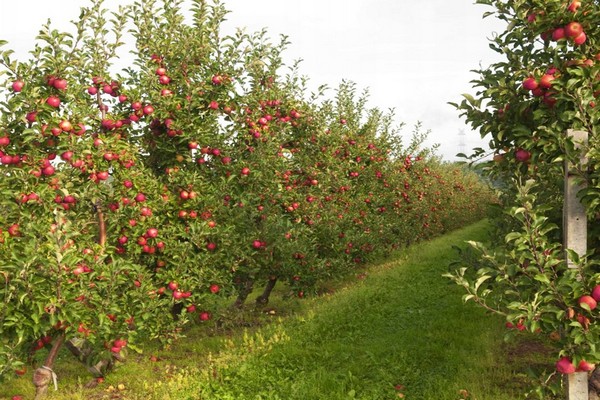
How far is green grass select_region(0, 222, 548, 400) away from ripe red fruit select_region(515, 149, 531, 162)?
216 centimetres

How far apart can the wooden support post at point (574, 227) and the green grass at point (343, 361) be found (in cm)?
52

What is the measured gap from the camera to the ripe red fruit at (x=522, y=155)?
478 centimetres

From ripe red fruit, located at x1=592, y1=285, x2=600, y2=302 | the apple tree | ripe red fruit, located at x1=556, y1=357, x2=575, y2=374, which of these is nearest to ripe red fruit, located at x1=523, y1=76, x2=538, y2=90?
the apple tree

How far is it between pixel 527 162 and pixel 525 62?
1009 millimetres

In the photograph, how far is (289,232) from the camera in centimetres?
963

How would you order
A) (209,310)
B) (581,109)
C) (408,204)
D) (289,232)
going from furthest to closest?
(408,204) < (289,232) < (209,310) < (581,109)

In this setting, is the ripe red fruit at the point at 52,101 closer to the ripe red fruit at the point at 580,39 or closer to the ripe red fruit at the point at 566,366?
the ripe red fruit at the point at 580,39

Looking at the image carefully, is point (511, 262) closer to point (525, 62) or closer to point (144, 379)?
point (525, 62)

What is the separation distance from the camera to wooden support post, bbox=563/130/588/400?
14.0 feet

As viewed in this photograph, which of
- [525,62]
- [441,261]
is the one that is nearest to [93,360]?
[525,62]

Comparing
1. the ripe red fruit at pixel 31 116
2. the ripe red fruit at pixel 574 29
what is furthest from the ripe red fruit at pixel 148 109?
the ripe red fruit at pixel 574 29

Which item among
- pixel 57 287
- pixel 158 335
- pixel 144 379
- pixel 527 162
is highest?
pixel 527 162

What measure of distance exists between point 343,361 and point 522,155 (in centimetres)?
411

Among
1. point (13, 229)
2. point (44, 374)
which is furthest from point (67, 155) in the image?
point (44, 374)
